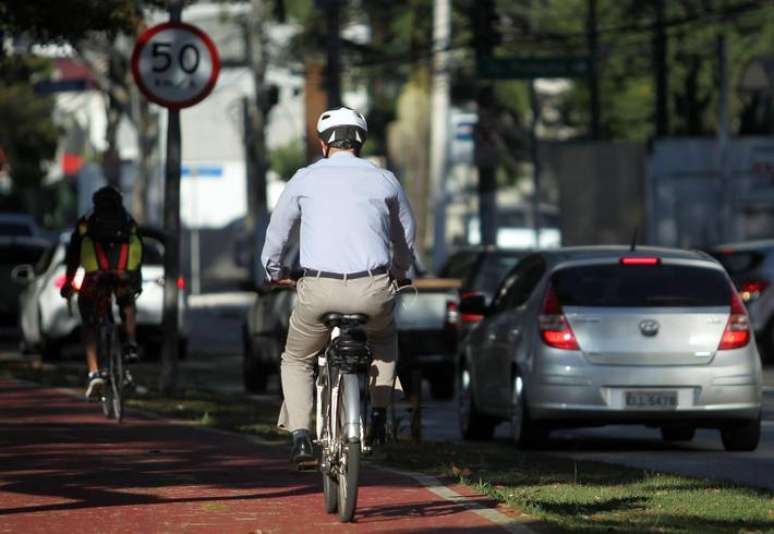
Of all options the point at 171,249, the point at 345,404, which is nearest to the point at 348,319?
the point at 345,404

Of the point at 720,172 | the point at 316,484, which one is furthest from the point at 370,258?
the point at 720,172

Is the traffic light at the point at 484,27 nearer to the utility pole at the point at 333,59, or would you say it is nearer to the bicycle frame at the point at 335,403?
the utility pole at the point at 333,59

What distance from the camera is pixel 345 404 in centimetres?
932

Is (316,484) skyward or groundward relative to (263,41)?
groundward

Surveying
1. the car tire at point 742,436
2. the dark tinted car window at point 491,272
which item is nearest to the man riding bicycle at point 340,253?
the car tire at point 742,436

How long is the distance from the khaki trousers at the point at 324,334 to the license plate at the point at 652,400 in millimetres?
5061

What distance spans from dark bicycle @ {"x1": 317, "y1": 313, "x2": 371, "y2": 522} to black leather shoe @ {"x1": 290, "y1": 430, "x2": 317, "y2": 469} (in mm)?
53

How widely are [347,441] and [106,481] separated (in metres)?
2.59

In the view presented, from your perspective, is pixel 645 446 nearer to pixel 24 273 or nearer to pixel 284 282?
pixel 284 282

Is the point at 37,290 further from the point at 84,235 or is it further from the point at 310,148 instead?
the point at 310,148

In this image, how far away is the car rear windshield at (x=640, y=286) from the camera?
1479cm

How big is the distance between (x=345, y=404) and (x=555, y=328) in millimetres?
5552

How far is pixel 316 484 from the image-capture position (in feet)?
37.8

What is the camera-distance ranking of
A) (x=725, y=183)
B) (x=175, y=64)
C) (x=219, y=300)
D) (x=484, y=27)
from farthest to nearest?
1. (x=219, y=300)
2. (x=725, y=183)
3. (x=484, y=27)
4. (x=175, y=64)
